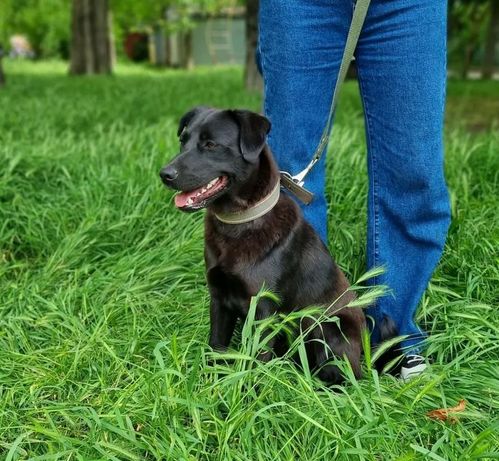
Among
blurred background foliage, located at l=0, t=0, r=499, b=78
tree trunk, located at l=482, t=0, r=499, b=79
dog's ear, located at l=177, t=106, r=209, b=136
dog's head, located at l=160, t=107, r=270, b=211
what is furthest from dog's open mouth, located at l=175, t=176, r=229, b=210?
blurred background foliage, located at l=0, t=0, r=499, b=78

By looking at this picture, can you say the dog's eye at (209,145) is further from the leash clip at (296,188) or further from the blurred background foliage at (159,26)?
the blurred background foliage at (159,26)

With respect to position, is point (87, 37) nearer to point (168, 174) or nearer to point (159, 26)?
point (168, 174)

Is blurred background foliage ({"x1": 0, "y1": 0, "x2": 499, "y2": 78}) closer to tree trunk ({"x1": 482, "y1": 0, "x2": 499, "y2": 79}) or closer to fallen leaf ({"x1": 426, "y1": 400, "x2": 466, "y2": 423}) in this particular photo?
tree trunk ({"x1": 482, "y1": 0, "x2": 499, "y2": 79})

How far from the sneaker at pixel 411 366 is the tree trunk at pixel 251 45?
23.5ft

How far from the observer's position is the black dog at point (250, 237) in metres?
2.22

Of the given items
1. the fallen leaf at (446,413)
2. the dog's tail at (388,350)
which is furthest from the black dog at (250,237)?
the fallen leaf at (446,413)

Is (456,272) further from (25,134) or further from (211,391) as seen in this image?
(25,134)

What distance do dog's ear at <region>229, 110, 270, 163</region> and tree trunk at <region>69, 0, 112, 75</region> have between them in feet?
56.9

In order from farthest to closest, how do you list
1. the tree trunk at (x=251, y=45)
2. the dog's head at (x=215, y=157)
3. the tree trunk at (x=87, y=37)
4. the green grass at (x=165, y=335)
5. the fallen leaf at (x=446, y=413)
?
the tree trunk at (x=87, y=37) < the tree trunk at (x=251, y=45) < the dog's head at (x=215, y=157) < the fallen leaf at (x=446, y=413) < the green grass at (x=165, y=335)

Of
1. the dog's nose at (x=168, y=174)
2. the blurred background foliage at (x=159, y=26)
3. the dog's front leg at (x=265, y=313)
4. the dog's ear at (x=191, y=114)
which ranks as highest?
the dog's ear at (x=191, y=114)

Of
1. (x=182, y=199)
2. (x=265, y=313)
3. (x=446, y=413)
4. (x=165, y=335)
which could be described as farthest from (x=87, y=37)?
(x=446, y=413)

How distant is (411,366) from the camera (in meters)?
2.54

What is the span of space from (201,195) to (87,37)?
17578 millimetres

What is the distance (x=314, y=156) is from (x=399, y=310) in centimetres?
73
